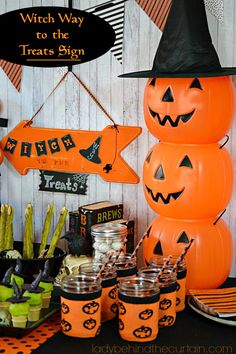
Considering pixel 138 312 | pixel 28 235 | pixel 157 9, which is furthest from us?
pixel 28 235

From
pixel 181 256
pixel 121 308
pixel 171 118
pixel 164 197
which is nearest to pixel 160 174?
pixel 164 197

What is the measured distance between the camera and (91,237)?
2348mm

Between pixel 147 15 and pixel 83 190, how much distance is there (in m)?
0.72

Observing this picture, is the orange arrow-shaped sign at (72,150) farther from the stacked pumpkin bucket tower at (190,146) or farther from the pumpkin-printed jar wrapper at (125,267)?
the pumpkin-printed jar wrapper at (125,267)

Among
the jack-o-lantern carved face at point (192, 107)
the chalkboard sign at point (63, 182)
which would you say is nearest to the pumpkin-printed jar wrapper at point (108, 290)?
the jack-o-lantern carved face at point (192, 107)

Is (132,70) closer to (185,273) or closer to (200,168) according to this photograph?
(200,168)

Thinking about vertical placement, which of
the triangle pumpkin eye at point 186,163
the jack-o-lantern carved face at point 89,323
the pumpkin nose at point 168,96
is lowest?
the jack-o-lantern carved face at point 89,323

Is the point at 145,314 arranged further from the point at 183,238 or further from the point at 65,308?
the point at 183,238

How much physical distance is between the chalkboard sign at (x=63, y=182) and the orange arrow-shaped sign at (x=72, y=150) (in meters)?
0.02

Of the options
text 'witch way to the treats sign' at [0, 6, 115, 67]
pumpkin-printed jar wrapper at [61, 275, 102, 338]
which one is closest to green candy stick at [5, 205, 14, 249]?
text 'witch way to the treats sign' at [0, 6, 115, 67]

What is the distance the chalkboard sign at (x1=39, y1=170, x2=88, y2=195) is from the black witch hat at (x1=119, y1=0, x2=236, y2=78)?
0.69 metres

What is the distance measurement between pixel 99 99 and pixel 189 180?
65 cm

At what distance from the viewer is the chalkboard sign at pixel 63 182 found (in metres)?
2.65

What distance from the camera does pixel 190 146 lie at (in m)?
2.14
